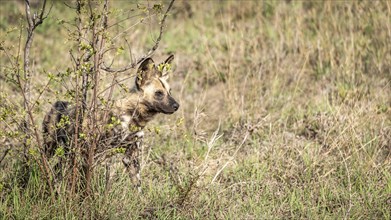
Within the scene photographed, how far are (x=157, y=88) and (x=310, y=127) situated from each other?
1594 millimetres

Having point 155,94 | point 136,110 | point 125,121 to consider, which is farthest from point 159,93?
point 125,121

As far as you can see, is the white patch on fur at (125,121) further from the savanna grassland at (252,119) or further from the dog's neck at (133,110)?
the savanna grassland at (252,119)

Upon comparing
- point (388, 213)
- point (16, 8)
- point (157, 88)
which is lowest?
point (388, 213)

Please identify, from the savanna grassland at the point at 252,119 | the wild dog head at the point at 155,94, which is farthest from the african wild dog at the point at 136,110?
the savanna grassland at the point at 252,119

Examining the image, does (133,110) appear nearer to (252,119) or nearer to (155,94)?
(155,94)

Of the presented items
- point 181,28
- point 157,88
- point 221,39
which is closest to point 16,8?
point 181,28

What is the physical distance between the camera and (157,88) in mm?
5465

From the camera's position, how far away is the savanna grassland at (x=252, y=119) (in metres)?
4.41

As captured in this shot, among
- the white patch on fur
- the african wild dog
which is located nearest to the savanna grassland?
the african wild dog

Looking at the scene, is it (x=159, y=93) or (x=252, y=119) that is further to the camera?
(x=252, y=119)

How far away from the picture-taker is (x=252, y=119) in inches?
248

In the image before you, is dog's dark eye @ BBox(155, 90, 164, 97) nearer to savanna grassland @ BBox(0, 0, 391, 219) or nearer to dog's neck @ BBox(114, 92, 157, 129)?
dog's neck @ BBox(114, 92, 157, 129)

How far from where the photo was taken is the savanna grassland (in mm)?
4410

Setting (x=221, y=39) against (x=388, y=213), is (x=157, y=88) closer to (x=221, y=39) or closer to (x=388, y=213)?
(x=388, y=213)
